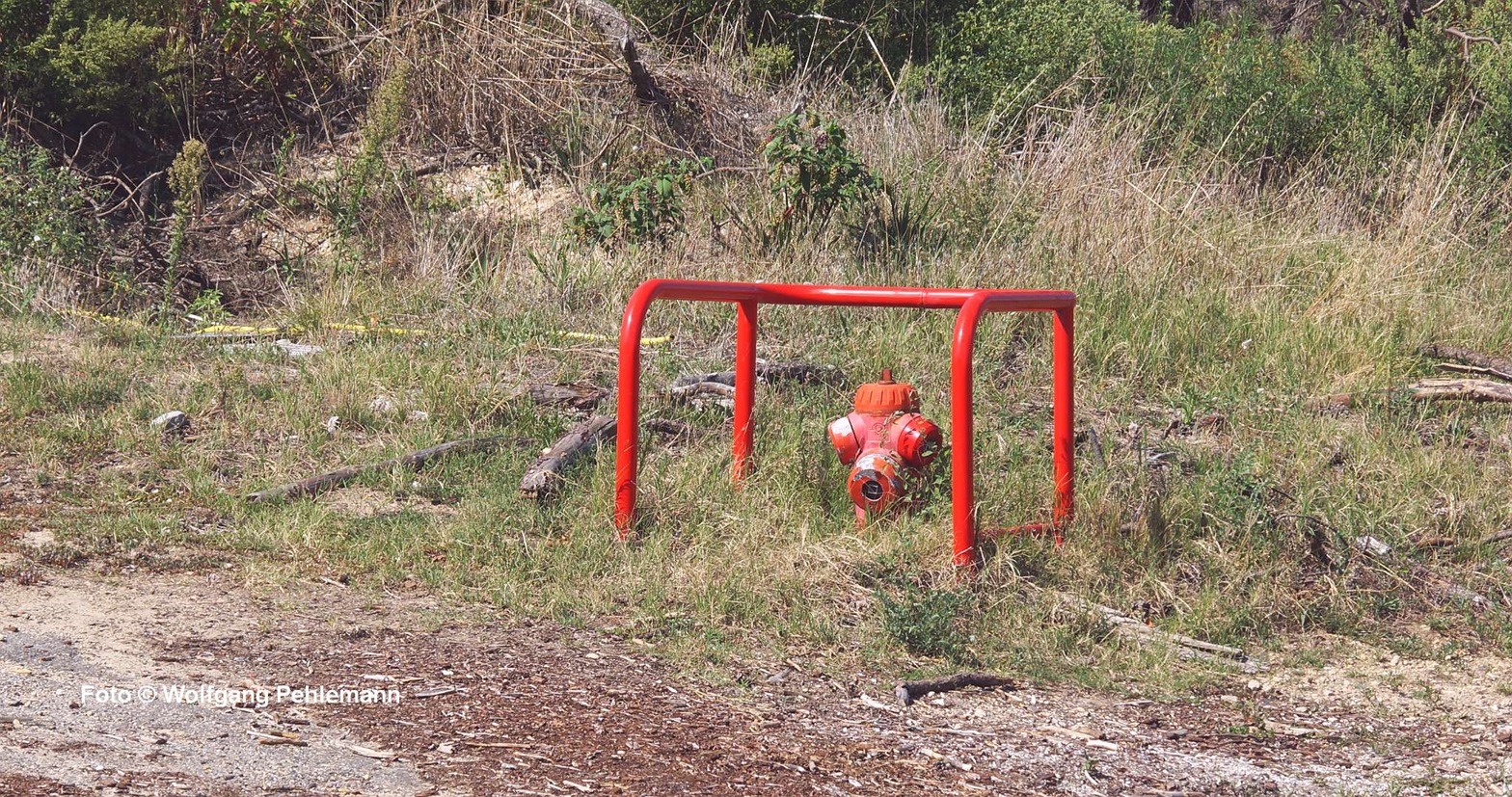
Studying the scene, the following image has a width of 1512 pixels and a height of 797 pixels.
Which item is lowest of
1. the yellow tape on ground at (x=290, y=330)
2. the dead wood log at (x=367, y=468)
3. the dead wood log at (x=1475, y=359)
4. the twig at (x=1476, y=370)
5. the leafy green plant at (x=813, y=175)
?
the dead wood log at (x=367, y=468)

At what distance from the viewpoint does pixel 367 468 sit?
17.7 ft

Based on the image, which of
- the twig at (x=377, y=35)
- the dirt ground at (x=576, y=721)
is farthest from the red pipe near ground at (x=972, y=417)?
the twig at (x=377, y=35)

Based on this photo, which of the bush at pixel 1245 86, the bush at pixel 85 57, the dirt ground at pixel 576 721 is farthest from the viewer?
the bush at pixel 1245 86

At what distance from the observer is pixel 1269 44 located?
461 inches

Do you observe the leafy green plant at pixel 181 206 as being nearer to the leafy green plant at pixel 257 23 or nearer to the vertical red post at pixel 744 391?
the leafy green plant at pixel 257 23

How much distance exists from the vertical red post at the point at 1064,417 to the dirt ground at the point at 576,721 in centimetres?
82

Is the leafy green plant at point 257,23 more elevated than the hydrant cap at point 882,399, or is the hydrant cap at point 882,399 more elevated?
the leafy green plant at point 257,23

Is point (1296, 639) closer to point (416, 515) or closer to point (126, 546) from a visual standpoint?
point (416, 515)

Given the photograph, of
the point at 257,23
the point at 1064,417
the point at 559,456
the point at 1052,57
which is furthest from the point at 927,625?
the point at 257,23

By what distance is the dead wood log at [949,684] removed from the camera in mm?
3713

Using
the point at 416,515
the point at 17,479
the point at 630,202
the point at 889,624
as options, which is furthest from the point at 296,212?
the point at 889,624

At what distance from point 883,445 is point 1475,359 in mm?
3612

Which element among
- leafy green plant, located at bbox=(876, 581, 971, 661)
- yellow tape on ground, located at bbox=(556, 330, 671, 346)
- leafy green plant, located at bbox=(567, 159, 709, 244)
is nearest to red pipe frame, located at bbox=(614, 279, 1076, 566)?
leafy green plant, located at bbox=(876, 581, 971, 661)

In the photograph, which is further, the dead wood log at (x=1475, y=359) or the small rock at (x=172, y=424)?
the dead wood log at (x=1475, y=359)
